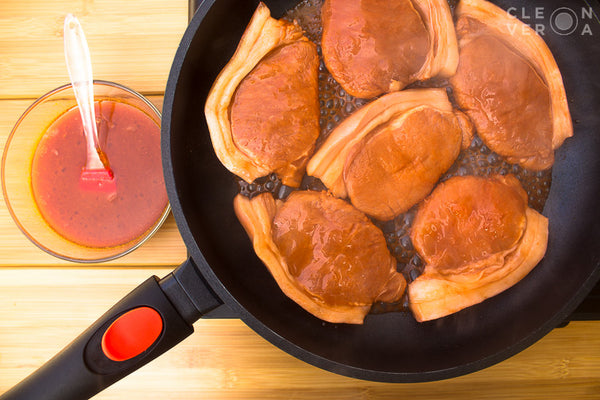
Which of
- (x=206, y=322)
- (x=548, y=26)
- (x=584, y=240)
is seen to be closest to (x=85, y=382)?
(x=206, y=322)

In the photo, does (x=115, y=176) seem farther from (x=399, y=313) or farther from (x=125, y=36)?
A: (x=399, y=313)

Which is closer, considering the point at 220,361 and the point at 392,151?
the point at 392,151

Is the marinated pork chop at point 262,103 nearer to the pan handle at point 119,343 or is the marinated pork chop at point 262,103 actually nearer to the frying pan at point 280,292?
the frying pan at point 280,292

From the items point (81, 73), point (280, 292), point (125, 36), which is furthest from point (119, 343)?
point (125, 36)

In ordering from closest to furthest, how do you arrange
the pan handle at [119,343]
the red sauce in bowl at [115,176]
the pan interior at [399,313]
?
the pan handle at [119,343] → the pan interior at [399,313] → the red sauce in bowl at [115,176]

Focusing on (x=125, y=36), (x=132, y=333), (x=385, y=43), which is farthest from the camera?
(x=125, y=36)

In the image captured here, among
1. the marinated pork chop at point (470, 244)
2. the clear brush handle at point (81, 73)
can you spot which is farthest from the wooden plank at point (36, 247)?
the marinated pork chop at point (470, 244)

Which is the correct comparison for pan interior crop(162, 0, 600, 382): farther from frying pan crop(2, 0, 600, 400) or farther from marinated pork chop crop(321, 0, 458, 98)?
marinated pork chop crop(321, 0, 458, 98)
